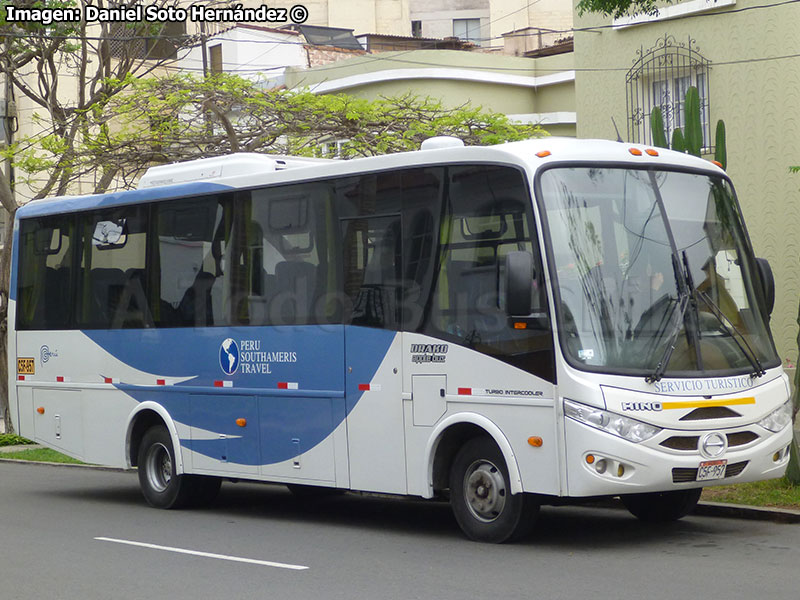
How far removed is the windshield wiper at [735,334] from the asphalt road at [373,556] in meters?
1.35

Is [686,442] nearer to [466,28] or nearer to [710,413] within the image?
[710,413]

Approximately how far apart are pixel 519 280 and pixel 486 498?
6.32ft

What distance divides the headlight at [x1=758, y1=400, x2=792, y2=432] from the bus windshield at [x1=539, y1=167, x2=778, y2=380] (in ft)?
1.20

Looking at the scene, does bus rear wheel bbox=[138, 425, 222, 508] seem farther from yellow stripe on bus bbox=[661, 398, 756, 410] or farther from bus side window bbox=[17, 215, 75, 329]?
yellow stripe on bus bbox=[661, 398, 756, 410]

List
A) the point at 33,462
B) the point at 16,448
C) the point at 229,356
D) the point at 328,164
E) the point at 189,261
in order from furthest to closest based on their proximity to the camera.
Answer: the point at 16,448, the point at 33,462, the point at 189,261, the point at 229,356, the point at 328,164

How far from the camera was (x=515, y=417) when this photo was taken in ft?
31.9

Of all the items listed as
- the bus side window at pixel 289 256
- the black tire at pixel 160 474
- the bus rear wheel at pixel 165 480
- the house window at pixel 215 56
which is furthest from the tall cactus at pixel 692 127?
the house window at pixel 215 56

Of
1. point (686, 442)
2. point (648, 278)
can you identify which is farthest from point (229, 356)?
point (686, 442)

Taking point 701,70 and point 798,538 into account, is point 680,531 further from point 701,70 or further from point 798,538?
point 701,70

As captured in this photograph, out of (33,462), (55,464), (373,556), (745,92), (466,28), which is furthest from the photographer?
(466,28)

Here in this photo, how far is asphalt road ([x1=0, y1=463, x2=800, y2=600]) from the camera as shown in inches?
323

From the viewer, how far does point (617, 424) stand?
9188 millimetres

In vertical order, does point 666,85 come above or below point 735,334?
above

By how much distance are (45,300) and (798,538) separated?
937 centimetres
